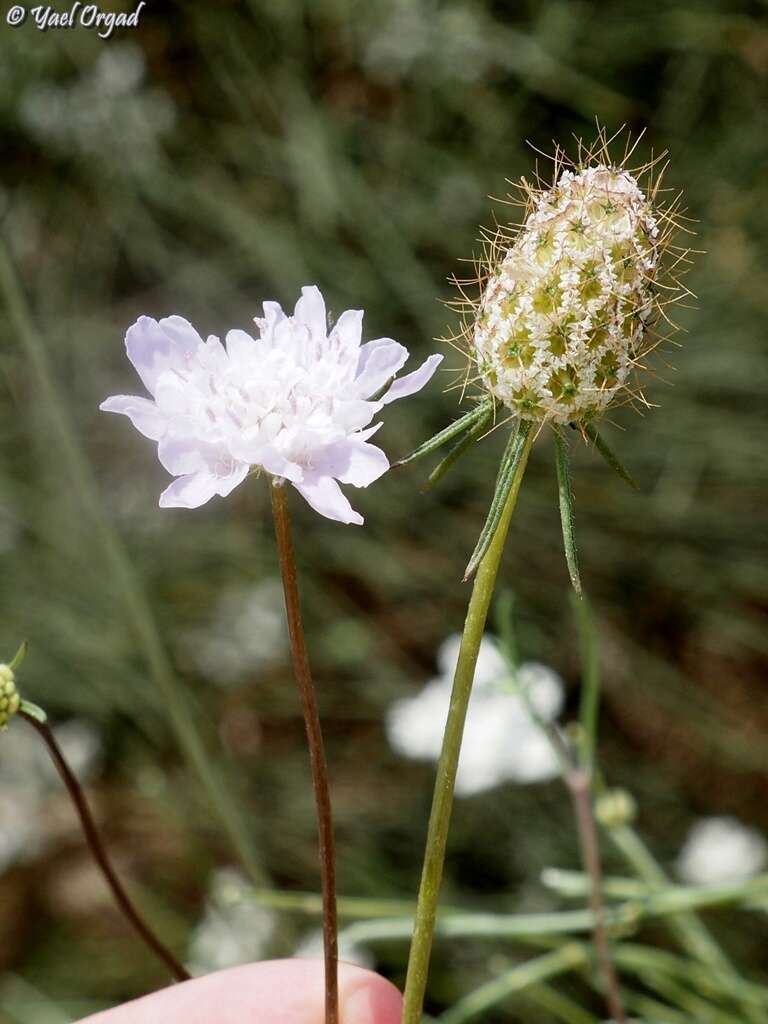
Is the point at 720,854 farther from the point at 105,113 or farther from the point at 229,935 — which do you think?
the point at 105,113

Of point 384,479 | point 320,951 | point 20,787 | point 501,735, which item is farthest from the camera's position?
point 20,787

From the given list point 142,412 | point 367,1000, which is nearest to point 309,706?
point 142,412

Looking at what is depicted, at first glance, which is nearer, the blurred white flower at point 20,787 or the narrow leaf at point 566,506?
the narrow leaf at point 566,506

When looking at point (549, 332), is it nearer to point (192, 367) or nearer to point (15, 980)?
point (192, 367)

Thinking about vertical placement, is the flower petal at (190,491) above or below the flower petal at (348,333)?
below

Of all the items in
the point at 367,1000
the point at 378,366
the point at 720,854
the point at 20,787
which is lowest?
the point at 367,1000

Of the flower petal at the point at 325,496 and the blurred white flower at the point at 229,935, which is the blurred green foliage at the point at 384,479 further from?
the flower petal at the point at 325,496

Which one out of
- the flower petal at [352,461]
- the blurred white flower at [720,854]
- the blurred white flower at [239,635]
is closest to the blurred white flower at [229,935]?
the blurred white flower at [239,635]
